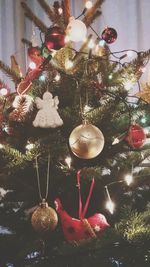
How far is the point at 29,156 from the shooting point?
893mm

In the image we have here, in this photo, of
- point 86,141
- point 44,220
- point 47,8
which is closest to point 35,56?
point 47,8

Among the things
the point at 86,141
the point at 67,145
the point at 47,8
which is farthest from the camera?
the point at 47,8

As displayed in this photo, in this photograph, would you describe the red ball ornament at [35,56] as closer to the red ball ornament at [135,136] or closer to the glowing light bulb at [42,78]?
the glowing light bulb at [42,78]

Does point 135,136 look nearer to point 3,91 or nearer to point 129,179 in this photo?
point 129,179

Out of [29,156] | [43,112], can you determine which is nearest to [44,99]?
[43,112]

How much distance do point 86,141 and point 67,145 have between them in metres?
0.11

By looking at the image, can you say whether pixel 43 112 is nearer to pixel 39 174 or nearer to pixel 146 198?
pixel 39 174

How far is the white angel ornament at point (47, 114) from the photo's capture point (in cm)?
89

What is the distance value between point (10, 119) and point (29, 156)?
0.11 metres

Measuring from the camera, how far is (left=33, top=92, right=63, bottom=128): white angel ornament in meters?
0.89

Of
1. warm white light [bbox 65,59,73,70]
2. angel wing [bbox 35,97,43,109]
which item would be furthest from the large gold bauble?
warm white light [bbox 65,59,73,70]

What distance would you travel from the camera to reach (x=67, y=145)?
94 cm

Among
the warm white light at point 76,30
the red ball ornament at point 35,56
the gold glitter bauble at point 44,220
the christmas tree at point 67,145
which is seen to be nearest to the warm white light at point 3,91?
the christmas tree at point 67,145

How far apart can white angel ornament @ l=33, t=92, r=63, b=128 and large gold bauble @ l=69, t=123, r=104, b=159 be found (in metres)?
0.06
